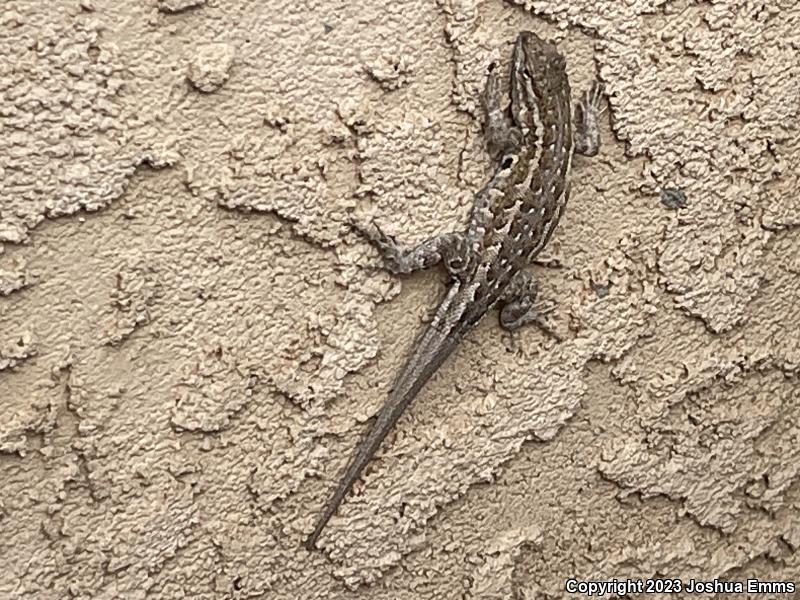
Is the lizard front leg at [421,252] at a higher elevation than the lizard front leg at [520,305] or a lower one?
higher

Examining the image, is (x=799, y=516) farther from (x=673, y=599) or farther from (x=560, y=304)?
(x=560, y=304)

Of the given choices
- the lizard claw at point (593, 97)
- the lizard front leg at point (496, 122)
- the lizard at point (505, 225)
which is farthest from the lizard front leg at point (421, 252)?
the lizard claw at point (593, 97)

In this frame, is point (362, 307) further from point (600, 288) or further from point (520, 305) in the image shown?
point (600, 288)

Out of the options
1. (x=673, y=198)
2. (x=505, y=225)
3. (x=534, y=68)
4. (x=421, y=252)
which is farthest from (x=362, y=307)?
(x=673, y=198)

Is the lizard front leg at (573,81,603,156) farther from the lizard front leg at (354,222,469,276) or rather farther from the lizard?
the lizard front leg at (354,222,469,276)

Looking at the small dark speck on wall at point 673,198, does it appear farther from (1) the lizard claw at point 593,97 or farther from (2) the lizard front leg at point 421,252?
(2) the lizard front leg at point 421,252

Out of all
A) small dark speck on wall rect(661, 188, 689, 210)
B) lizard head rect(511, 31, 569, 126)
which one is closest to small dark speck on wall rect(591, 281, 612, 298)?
small dark speck on wall rect(661, 188, 689, 210)
